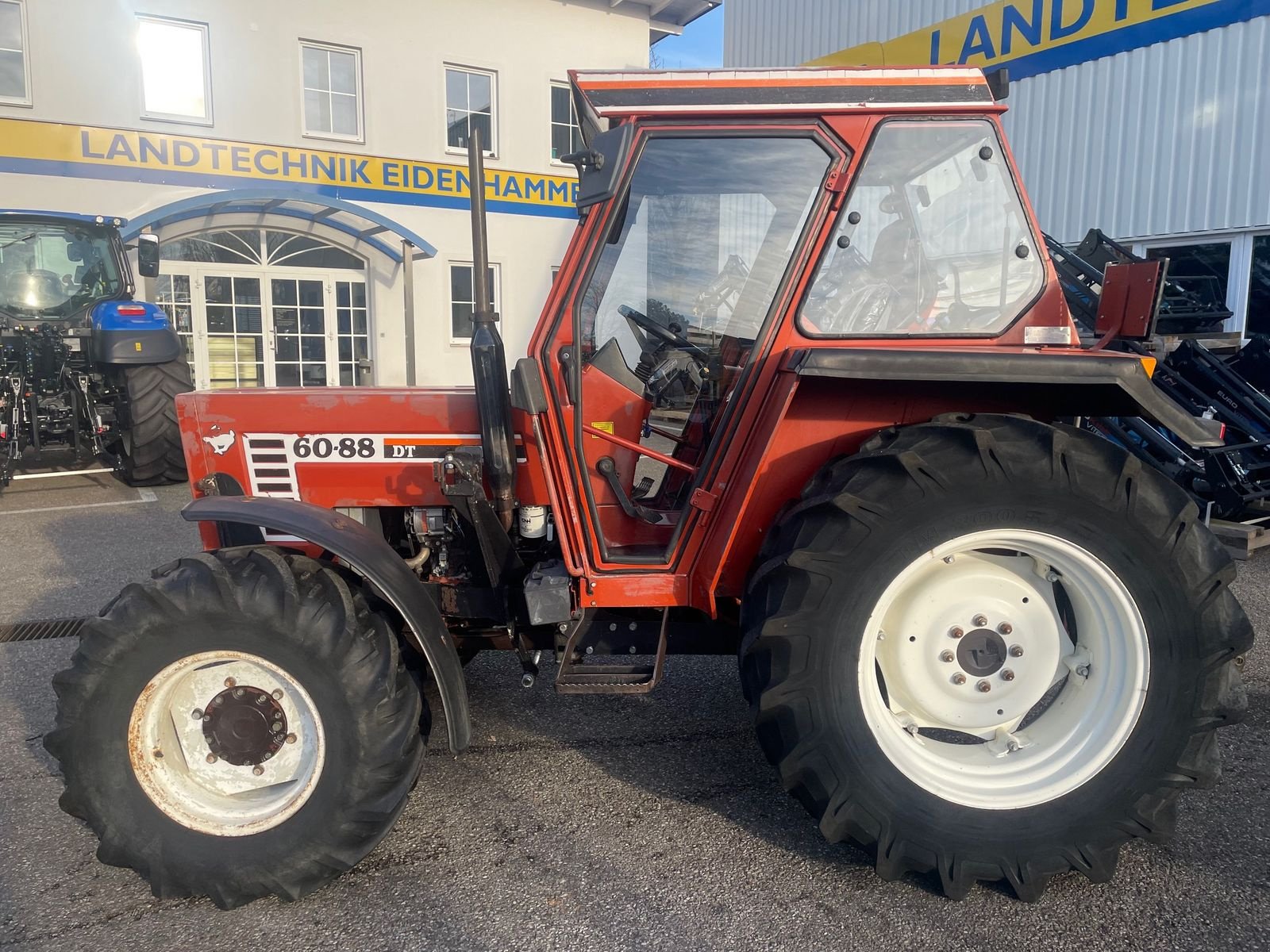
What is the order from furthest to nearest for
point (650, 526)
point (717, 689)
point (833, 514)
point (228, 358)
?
point (228, 358) → point (717, 689) → point (650, 526) → point (833, 514)

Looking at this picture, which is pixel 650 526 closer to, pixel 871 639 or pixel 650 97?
pixel 871 639

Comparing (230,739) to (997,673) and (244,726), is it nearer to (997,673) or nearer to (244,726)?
(244,726)

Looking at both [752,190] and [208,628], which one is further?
[752,190]

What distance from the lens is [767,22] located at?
15680 mm

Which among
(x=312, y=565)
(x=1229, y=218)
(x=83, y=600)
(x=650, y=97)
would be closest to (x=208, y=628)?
(x=312, y=565)

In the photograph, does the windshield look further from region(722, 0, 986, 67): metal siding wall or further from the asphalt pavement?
region(722, 0, 986, 67): metal siding wall

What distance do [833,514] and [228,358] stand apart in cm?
1286

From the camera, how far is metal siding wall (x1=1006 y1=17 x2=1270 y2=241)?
29.3 ft

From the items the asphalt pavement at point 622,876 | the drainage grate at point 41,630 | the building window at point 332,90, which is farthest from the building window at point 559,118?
the asphalt pavement at point 622,876

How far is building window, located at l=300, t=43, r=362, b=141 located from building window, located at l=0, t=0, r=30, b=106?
3377 millimetres

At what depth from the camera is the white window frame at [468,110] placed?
13.8 m

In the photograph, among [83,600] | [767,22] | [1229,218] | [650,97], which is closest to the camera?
[650,97]

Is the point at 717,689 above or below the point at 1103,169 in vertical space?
below

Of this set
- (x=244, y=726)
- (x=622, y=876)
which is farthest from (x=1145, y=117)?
(x=244, y=726)
